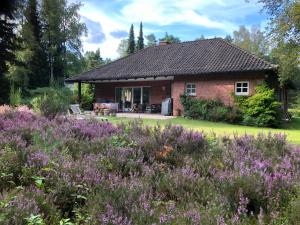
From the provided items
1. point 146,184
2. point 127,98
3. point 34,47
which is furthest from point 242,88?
point 34,47

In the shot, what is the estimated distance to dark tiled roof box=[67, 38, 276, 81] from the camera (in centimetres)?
2445

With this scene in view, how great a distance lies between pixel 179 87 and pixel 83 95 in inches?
405

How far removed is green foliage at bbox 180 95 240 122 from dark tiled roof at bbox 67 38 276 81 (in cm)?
208

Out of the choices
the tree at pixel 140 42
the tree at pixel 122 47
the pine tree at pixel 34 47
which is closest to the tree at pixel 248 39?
the tree at pixel 140 42

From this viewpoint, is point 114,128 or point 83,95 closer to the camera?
point 114,128

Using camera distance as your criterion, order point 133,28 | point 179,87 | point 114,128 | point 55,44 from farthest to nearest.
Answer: point 133,28, point 55,44, point 179,87, point 114,128

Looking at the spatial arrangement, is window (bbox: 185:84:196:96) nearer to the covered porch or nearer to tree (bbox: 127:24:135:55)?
the covered porch

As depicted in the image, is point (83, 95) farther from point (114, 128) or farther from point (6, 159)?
point (6, 159)

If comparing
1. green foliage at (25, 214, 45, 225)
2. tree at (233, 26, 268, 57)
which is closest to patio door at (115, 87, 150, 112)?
green foliage at (25, 214, 45, 225)

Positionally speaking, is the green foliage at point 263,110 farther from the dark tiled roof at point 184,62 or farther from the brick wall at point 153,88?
the brick wall at point 153,88

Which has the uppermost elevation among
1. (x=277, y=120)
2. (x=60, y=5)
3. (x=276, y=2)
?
(x=60, y=5)

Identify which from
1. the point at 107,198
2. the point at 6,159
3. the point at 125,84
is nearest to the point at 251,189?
the point at 107,198

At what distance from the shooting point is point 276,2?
2098 cm

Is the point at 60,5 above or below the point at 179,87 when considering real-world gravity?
above
